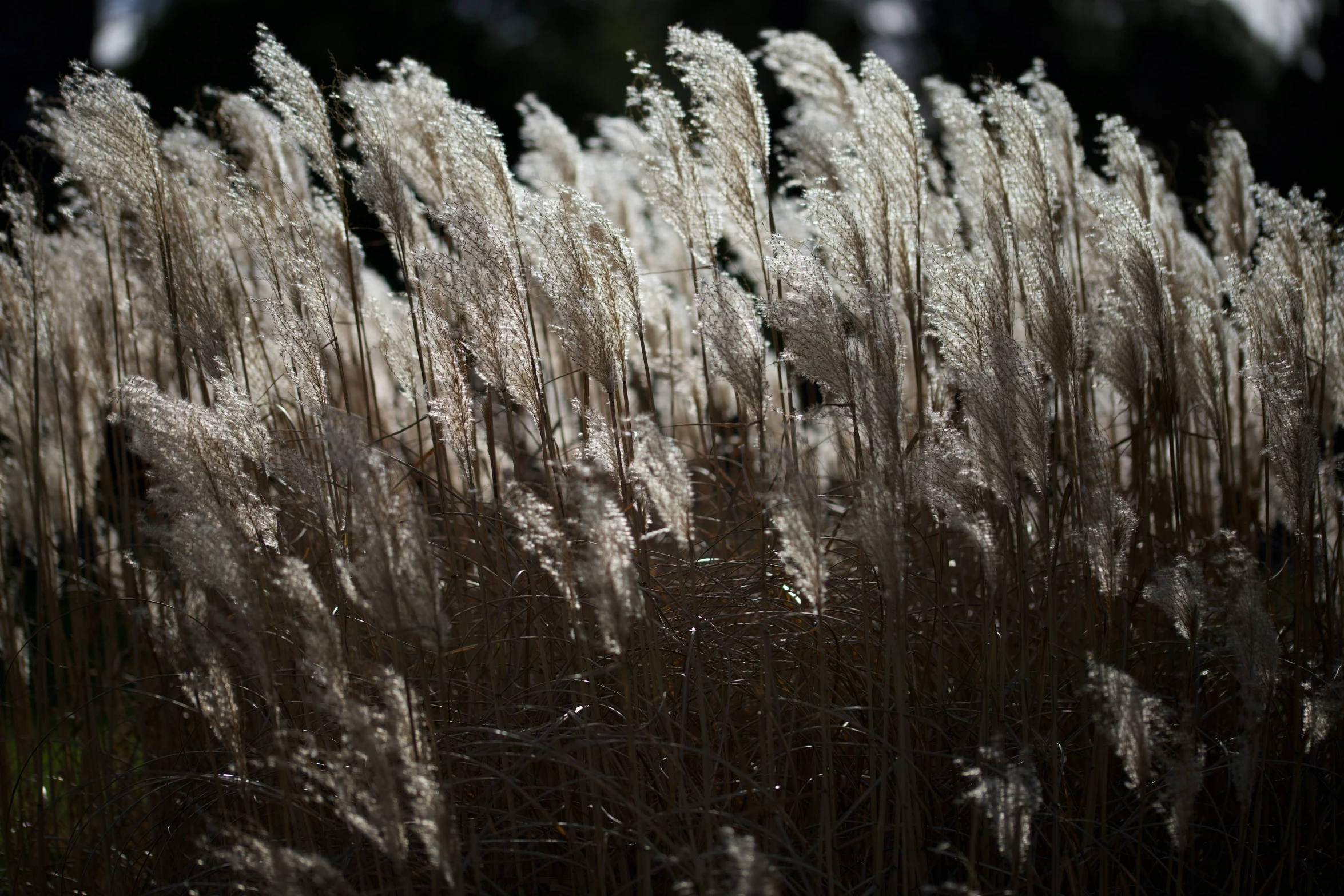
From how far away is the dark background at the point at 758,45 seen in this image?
10.9 m

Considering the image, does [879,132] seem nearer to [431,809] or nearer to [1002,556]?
[1002,556]

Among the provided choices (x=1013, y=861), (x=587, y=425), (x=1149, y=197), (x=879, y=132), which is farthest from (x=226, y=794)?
(x=1149, y=197)

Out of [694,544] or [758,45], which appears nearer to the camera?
[694,544]

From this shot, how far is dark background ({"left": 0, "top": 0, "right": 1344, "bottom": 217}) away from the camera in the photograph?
10922 mm

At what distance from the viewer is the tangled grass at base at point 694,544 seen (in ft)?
6.13

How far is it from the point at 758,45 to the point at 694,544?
14.0m

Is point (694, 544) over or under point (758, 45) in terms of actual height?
under

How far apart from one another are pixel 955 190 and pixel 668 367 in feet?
3.74

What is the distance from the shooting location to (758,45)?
1494 cm

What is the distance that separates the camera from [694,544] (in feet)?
7.93

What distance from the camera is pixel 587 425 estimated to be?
219 centimetres

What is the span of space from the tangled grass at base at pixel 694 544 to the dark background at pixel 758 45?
888 cm

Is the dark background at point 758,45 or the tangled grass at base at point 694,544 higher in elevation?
the dark background at point 758,45

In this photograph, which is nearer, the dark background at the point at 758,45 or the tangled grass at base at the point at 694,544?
the tangled grass at base at the point at 694,544
